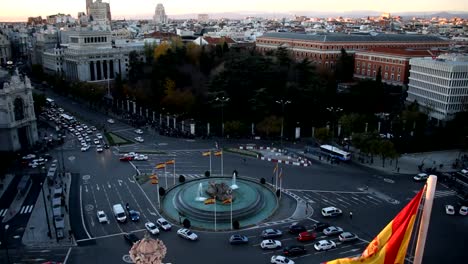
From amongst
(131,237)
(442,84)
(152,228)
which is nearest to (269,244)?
(152,228)

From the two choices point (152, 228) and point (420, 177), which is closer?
point (152, 228)

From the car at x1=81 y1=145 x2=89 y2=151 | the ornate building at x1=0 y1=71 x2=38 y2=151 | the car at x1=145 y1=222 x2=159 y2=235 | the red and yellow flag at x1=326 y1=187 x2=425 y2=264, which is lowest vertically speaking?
the car at x1=81 y1=145 x2=89 y2=151

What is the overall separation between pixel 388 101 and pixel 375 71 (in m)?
11.7

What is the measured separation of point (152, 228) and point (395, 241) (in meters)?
24.5

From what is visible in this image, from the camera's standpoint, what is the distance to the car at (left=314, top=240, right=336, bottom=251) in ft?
99.2

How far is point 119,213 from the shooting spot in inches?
1389

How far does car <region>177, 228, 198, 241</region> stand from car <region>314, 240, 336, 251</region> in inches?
346

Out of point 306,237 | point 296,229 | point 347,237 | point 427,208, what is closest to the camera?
point 427,208

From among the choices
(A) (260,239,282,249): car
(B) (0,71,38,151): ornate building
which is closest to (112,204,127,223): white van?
(A) (260,239,282,249): car

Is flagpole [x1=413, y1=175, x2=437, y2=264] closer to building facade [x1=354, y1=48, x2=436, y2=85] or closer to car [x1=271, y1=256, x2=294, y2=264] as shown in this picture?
car [x1=271, y1=256, x2=294, y2=264]

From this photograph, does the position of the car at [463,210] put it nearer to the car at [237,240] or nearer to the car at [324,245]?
the car at [324,245]

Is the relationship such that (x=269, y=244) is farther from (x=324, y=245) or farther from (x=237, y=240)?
(x=324, y=245)

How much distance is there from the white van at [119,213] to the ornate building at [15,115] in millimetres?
25148

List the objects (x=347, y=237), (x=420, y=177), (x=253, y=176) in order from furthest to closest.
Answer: (x=253, y=176), (x=420, y=177), (x=347, y=237)
